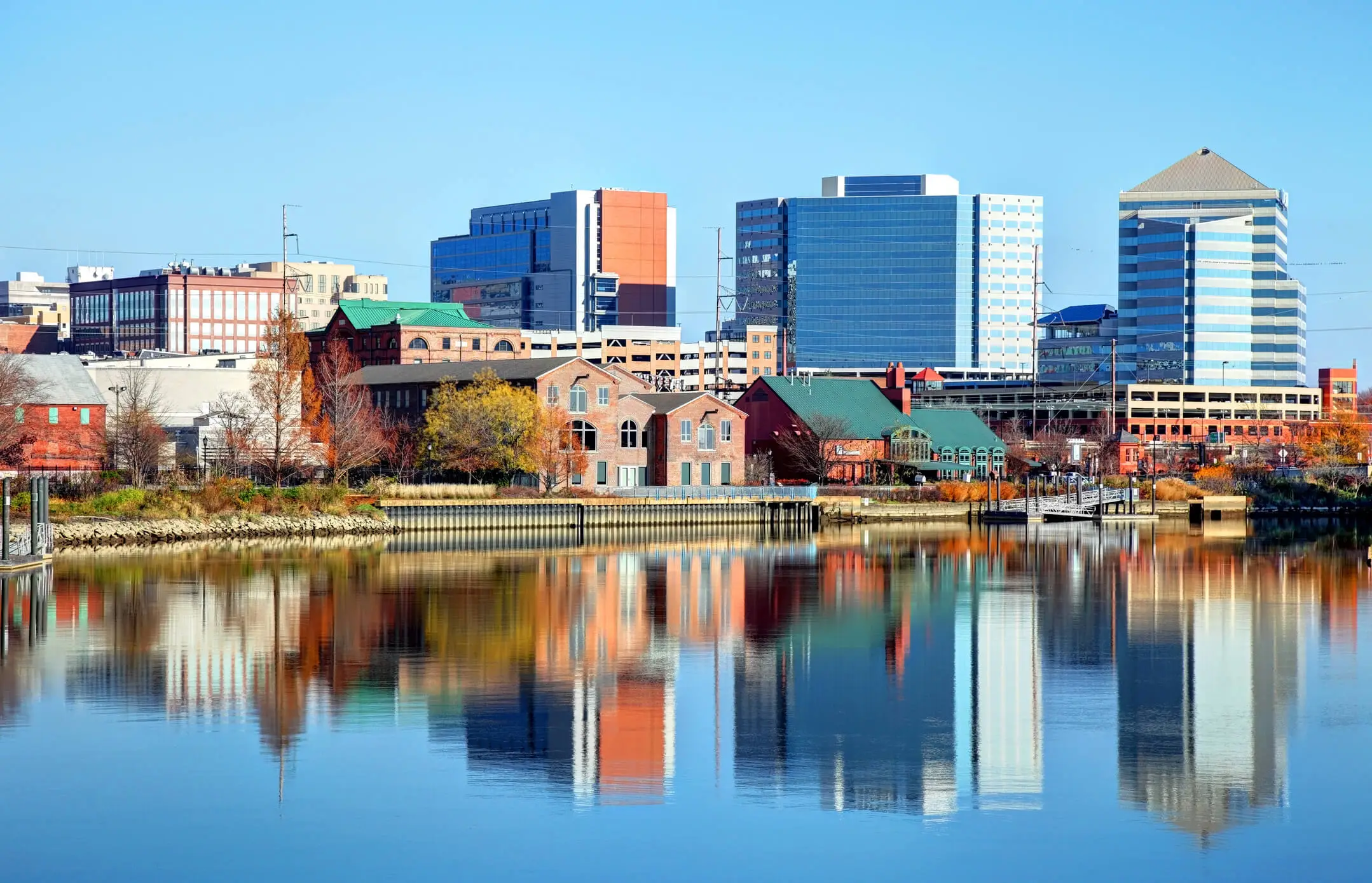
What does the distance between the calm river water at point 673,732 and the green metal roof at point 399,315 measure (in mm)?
79700

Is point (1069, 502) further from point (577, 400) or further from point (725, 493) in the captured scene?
point (577, 400)

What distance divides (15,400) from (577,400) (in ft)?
84.0

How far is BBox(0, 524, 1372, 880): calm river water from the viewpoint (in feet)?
62.2

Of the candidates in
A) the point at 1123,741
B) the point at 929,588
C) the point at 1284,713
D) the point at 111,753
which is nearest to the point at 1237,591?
the point at 929,588

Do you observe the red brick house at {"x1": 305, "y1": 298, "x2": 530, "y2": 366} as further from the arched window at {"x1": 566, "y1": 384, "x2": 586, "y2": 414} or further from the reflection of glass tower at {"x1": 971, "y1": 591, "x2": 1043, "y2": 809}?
the reflection of glass tower at {"x1": 971, "y1": 591, "x2": 1043, "y2": 809}

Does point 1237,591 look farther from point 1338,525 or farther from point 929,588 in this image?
point 1338,525

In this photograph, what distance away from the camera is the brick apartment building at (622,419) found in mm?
81625

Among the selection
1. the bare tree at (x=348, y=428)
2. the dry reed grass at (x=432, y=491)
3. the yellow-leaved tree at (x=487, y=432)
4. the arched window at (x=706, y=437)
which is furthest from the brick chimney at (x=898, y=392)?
the dry reed grass at (x=432, y=491)

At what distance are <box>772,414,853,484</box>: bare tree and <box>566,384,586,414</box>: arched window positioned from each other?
16.0 meters

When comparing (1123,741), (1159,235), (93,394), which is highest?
(1159,235)

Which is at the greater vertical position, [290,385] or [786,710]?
[290,385]

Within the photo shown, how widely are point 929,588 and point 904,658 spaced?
565 inches

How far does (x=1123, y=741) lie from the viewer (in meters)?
24.8

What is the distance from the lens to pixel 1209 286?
18550 cm
